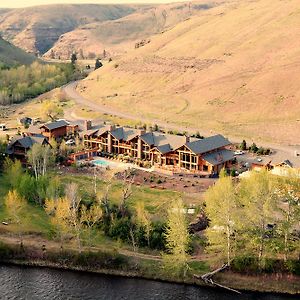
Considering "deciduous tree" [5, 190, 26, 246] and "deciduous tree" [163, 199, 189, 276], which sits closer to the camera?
"deciduous tree" [163, 199, 189, 276]

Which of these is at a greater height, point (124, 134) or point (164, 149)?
point (124, 134)

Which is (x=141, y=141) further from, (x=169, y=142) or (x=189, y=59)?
(x=189, y=59)

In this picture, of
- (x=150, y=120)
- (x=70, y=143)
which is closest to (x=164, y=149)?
(x=70, y=143)

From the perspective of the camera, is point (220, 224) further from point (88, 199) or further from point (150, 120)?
point (150, 120)

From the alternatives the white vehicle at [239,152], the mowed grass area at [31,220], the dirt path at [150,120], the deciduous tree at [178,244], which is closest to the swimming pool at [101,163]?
the mowed grass area at [31,220]

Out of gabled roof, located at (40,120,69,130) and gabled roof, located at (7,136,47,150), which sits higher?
gabled roof, located at (7,136,47,150)

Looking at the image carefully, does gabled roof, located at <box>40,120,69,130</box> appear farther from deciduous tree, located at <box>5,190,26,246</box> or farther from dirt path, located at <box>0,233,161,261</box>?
dirt path, located at <box>0,233,161,261</box>

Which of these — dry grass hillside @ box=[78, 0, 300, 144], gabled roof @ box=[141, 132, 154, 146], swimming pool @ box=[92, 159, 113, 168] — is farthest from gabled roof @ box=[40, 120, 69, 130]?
dry grass hillside @ box=[78, 0, 300, 144]

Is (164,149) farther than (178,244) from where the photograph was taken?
Yes
